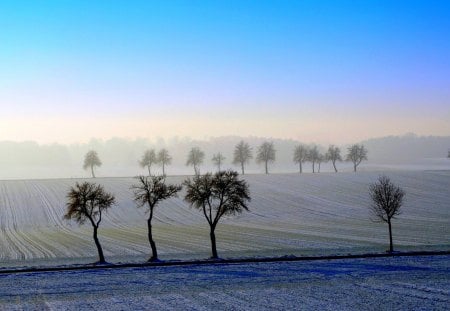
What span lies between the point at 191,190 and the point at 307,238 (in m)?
14.7

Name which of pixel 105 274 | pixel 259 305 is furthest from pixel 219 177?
pixel 259 305

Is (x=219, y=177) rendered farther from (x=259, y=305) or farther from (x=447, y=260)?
(x=259, y=305)

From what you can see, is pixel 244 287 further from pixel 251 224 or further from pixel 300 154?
→ pixel 300 154

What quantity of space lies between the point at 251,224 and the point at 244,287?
40.3 meters

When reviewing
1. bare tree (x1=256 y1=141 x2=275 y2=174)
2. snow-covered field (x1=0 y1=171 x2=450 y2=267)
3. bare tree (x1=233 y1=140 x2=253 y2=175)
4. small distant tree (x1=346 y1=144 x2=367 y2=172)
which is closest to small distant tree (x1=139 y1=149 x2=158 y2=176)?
bare tree (x1=233 y1=140 x2=253 y2=175)

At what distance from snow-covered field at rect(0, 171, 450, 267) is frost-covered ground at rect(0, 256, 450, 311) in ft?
29.2

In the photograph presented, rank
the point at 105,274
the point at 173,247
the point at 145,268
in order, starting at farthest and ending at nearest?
the point at 173,247, the point at 145,268, the point at 105,274

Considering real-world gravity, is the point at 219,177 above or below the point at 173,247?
above

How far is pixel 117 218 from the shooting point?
71500 millimetres

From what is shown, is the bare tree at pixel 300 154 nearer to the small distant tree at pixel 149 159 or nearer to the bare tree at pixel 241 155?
the bare tree at pixel 241 155

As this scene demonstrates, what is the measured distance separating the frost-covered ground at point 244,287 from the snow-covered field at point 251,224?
890 centimetres

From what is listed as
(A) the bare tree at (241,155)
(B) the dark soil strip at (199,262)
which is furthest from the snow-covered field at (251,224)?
(A) the bare tree at (241,155)

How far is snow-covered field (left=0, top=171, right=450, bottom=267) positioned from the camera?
4394cm

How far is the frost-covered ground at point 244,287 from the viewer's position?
2112cm
